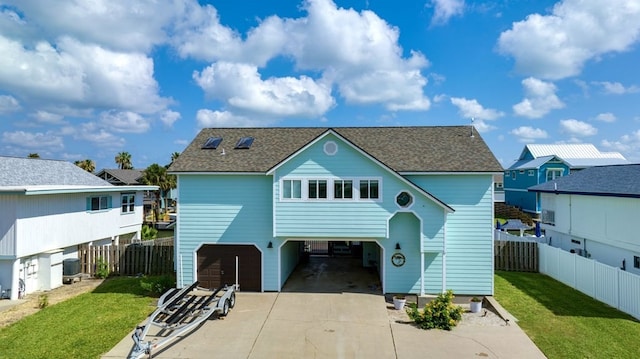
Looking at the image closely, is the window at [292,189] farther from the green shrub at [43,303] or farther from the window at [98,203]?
the window at [98,203]

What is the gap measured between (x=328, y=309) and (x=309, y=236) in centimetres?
299

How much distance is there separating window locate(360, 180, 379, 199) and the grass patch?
9507mm

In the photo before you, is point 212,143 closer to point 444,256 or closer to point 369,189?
point 369,189

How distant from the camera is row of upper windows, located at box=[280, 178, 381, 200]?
14898mm

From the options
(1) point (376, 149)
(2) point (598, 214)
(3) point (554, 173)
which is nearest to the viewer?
(2) point (598, 214)

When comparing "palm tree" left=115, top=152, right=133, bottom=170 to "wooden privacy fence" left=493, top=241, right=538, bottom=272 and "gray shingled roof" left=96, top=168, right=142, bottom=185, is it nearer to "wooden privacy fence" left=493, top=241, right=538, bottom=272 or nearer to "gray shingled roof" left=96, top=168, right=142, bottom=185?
"gray shingled roof" left=96, top=168, right=142, bottom=185

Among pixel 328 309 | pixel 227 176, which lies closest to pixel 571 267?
pixel 328 309

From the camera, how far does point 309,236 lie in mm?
15031

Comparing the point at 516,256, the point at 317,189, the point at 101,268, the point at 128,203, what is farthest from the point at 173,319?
the point at 516,256

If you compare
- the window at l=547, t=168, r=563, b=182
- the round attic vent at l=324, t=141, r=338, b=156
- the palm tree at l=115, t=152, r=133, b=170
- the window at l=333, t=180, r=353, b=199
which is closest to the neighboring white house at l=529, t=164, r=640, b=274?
the window at l=333, t=180, r=353, b=199

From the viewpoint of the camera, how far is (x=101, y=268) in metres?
18.8

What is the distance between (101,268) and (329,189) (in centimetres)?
1321

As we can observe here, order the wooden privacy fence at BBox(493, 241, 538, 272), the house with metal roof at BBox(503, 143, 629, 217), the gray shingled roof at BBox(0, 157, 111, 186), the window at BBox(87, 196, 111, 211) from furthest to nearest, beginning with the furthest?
the house with metal roof at BBox(503, 143, 629, 217) < the window at BBox(87, 196, 111, 211) < the wooden privacy fence at BBox(493, 241, 538, 272) < the gray shingled roof at BBox(0, 157, 111, 186)

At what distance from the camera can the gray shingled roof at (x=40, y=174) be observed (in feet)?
60.5
